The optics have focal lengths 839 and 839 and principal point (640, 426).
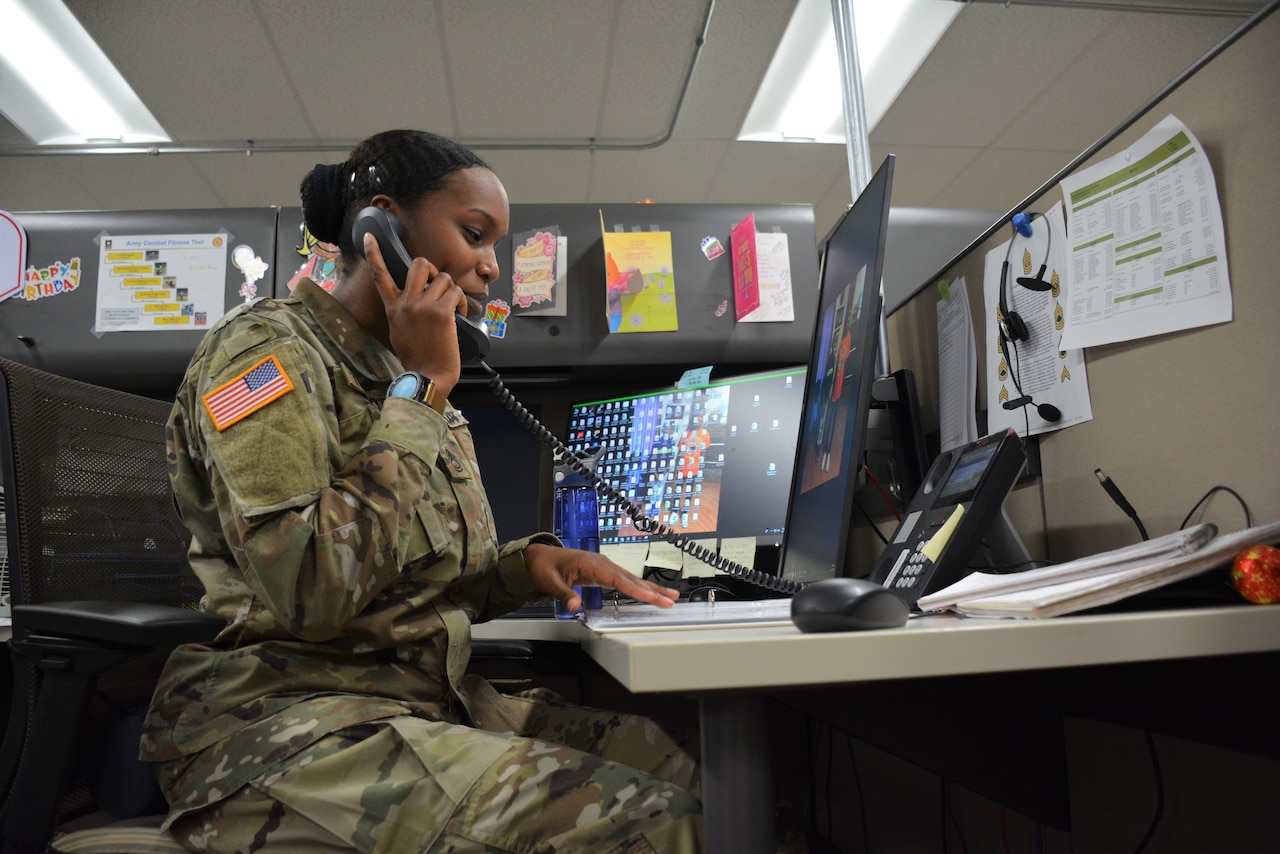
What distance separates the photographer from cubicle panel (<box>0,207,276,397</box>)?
1.53 metres

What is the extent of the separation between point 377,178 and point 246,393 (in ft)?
1.35

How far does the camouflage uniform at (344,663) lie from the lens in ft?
2.03

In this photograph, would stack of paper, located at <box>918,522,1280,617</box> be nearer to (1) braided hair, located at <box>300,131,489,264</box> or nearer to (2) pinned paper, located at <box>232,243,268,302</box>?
(1) braided hair, located at <box>300,131,489,264</box>

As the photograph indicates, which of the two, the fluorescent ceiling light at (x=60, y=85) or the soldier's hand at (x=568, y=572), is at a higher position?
the fluorescent ceiling light at (x=60, y=85)

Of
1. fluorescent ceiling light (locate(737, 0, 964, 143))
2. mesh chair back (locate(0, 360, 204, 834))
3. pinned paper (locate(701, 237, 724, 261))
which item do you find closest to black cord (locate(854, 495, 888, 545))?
pinned paper (locate(701, 237, 724, 261))

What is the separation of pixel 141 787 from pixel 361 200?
71 cm

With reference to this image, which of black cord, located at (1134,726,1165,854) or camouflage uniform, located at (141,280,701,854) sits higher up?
camouflage uniform, located at (141,280,701,854)

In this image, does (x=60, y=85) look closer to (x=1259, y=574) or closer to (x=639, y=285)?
(x=639, y=285)

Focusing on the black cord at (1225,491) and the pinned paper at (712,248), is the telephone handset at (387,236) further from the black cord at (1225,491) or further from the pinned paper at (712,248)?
the black cord at (1225,491)

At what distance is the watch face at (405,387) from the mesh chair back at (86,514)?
A: 41 cm

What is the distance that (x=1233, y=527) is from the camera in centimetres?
71

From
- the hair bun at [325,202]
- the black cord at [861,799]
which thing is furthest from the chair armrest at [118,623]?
the black cord at [861,799]

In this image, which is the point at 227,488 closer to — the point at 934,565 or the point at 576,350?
the point at 934,565

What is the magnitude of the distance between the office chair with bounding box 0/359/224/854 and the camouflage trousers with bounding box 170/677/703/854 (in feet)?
0.37
